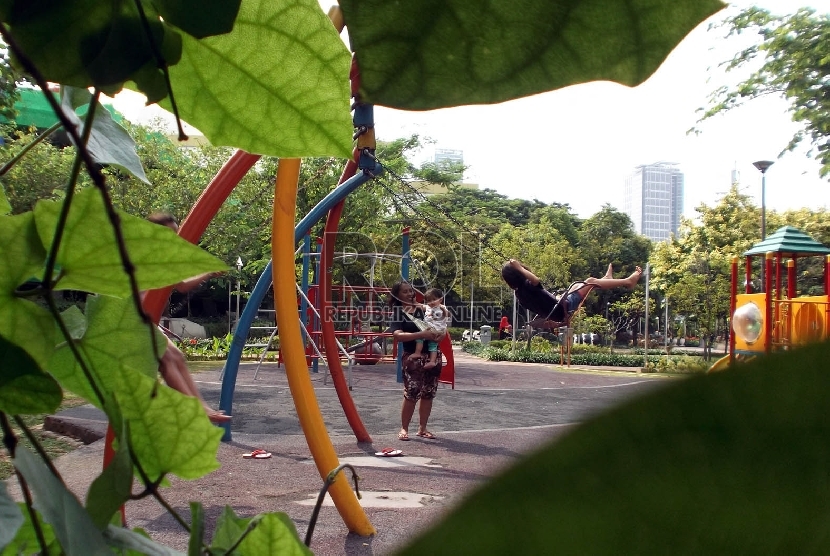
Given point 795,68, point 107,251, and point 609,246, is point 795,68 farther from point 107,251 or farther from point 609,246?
point 609,246

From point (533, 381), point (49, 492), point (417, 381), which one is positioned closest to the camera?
point (49, 492)

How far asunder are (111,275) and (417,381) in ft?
12.9

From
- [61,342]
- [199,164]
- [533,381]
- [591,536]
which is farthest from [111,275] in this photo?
[199,164]

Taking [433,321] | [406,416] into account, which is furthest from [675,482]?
[433,321]

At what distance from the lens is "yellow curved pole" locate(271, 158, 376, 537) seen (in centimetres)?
212

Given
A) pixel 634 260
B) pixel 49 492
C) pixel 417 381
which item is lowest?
pixel 417 381

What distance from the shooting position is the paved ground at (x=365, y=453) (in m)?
2.21

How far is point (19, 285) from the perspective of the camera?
0.75 ft

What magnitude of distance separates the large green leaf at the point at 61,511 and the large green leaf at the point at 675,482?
0.43 feet

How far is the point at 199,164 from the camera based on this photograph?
35.5 ft

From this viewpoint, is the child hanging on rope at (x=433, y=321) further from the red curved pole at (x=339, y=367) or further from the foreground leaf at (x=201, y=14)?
the foreground leaf at (x=201, y=14)

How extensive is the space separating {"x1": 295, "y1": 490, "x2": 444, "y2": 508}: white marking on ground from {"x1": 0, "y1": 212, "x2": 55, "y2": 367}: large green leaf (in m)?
2.54

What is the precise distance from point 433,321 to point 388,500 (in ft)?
5.89

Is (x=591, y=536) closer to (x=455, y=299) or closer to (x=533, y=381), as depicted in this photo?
(x=533, y=381)
